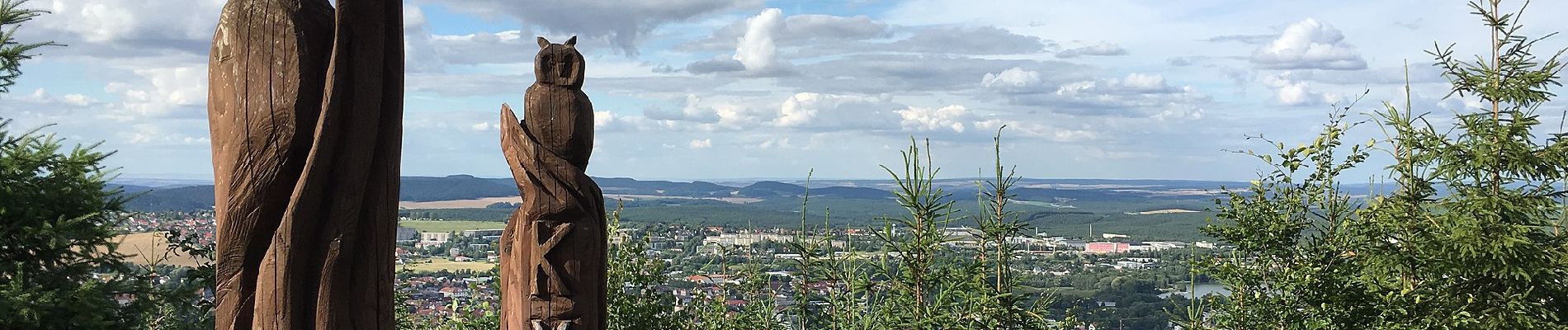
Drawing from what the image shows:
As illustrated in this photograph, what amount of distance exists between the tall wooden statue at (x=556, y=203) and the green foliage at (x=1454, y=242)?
3049mm

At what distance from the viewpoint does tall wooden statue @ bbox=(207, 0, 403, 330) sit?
2.39 metres

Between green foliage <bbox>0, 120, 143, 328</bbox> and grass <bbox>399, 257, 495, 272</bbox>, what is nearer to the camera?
green foliage <bbox>0, 120, 143, 328</bbox>

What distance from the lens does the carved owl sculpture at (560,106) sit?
15.4 ft

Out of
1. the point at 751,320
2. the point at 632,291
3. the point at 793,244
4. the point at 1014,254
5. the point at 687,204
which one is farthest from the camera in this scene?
the point at 687,204

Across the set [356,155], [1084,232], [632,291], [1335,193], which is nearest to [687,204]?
[1084,232]

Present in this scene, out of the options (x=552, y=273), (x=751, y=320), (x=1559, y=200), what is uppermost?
(x=1559, y=200)

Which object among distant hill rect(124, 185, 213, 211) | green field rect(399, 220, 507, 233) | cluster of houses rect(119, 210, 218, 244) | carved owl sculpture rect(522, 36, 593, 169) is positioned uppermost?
carved owl sculpture rect(522, 36, 593, 169)

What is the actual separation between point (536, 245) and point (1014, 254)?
6.89 ft

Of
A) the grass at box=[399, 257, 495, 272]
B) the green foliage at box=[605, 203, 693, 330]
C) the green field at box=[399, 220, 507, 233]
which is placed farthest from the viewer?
the green field at box=[399, 220, 507, 233]

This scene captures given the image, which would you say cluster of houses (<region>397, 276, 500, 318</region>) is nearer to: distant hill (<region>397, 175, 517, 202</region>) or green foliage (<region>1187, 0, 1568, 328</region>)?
green foliage (<region>1187, 0, 1568, 328</region>)

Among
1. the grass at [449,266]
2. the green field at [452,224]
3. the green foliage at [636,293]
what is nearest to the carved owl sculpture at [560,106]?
the green foliage at [636,293]

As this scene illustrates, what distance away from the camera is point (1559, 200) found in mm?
4816

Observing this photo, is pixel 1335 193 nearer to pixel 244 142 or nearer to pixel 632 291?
pixel 632 291

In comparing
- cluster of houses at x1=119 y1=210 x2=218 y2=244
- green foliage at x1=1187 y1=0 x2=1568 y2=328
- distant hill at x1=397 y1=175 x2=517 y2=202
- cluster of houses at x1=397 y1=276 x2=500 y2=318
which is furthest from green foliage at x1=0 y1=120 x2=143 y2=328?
distant hill at x1=397 y1=175 x2=517 y2=202
